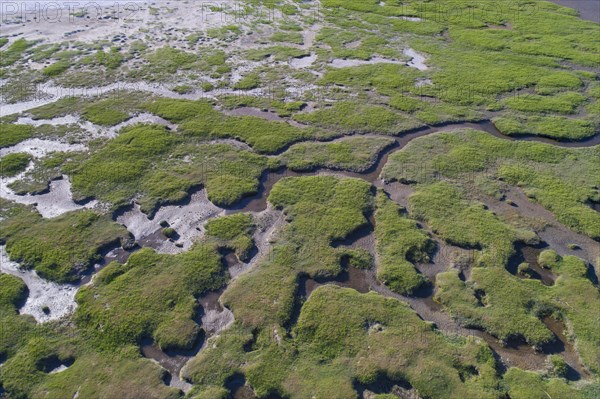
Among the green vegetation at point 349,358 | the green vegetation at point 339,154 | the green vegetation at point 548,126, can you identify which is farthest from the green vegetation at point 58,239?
the green vegetation at point 548,126

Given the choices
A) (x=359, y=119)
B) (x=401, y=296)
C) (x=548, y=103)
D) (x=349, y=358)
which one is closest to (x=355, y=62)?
(x=359, y=119)

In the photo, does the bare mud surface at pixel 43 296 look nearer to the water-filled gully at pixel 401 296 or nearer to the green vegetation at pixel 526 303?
the water-filled gully at pixel 401 296

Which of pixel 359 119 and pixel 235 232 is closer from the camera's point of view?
pixel 235 232

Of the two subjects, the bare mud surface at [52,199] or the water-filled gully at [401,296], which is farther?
the bare mud surface at [52,199]

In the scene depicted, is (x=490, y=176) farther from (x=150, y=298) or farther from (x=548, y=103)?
(x=150, y=298)

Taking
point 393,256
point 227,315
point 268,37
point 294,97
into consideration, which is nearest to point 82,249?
point 227,315

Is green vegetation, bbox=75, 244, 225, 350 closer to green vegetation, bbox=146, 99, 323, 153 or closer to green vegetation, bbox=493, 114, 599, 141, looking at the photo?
green vegetation, bbox=146, 99, 323, 153
